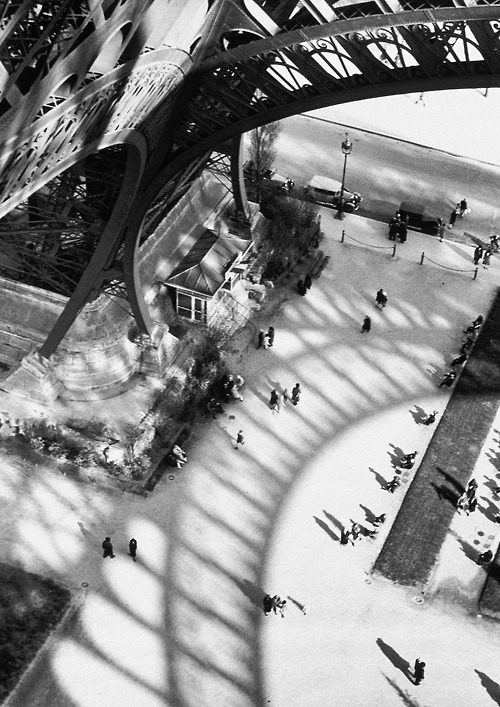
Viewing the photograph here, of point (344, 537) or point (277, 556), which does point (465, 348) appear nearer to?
point (344, 537)

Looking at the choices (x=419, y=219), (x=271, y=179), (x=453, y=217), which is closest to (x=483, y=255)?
(x=453, y=217)

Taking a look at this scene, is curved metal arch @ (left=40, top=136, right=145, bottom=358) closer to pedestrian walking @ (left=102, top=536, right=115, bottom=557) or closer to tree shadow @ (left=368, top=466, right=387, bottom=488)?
pedestrian walking @ (left=102, top=536, right=115, bottom=557)

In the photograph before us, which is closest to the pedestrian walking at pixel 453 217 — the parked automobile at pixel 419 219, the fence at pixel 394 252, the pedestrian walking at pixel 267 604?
the parked automobile at pixel 419 219

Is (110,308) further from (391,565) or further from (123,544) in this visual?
(391,565)

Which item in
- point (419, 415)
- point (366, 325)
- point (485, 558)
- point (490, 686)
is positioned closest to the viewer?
point (490, 686)

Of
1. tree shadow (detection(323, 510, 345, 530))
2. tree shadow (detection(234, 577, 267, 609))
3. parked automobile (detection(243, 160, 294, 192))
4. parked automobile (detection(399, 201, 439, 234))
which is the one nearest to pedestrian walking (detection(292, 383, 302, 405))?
tree shadow (detection(323, 510, 345, 530))

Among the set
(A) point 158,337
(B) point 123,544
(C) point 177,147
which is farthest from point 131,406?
(C) point 177,147

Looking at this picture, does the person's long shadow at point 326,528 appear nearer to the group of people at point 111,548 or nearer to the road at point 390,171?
the group of people at point 111,548

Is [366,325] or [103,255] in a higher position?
[366,325]
